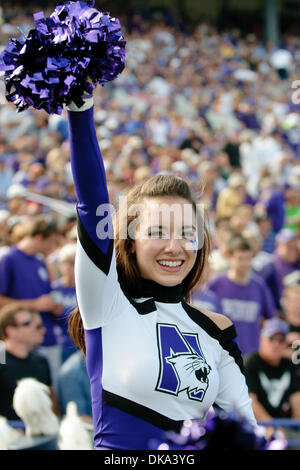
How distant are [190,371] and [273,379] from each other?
3066 millimetres

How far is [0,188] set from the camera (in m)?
8.06

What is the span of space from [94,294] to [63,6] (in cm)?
62

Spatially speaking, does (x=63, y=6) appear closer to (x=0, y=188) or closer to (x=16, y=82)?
(x=16, y=82)

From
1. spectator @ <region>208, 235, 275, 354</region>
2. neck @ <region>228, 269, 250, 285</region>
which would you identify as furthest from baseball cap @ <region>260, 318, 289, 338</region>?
neck @ <region>228, 269, 250, 285</region>

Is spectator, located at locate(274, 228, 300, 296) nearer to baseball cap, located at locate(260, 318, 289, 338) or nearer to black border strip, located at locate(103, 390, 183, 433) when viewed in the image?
baseball cap, located at locate(260, 318, 289, 338)

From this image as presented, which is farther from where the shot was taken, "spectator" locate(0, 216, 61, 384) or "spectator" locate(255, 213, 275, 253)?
"spectator" locate(255, 213, 275, 253)

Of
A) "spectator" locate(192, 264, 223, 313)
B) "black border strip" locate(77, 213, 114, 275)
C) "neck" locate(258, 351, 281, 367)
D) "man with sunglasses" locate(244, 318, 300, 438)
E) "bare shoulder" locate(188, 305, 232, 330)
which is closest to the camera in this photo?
"black border strip" locate(77, 213, 114, 275)

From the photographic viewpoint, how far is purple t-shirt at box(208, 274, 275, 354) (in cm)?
550

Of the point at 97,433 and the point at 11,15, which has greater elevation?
the point at 11,15

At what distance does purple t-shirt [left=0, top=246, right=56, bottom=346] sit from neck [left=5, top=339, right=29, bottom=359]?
2.24 ft

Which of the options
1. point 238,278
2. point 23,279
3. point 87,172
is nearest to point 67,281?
point 23,279

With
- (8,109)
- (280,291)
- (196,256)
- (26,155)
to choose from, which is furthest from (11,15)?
(196,256)

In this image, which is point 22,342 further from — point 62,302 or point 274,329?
point 274,329

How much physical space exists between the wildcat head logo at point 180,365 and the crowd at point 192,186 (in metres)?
0.41
